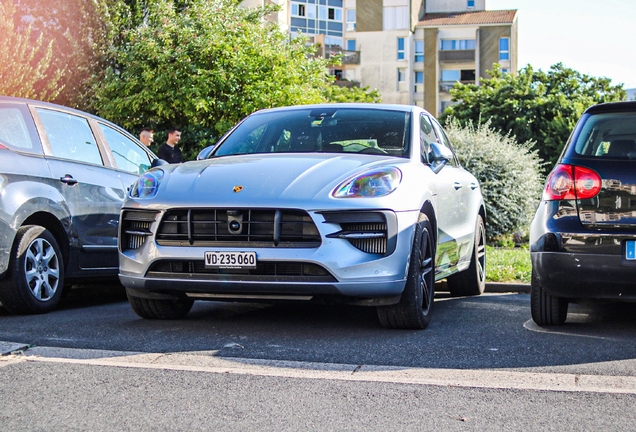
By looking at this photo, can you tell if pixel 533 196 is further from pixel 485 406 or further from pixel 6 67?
pixel 485 406

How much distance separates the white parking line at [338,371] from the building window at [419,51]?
7544 centimetres

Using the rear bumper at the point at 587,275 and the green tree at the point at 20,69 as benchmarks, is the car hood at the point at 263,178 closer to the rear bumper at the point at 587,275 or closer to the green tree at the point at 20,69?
the rear bumper at the point at 587,275

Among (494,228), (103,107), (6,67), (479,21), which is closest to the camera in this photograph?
(494,228)

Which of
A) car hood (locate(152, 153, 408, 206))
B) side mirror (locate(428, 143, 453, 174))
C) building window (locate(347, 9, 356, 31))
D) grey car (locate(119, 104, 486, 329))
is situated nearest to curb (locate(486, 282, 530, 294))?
side mirror (locate(428, 143, 453, 174))

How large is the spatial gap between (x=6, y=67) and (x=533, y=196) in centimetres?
1195

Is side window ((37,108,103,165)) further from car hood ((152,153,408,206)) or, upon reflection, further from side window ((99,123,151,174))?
car hood ((152,153,408,206))

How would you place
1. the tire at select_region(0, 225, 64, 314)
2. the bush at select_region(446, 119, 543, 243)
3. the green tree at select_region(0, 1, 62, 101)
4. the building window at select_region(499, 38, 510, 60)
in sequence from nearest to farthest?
the tire at select_region(0, 225, 64, 314)
the bush at select_region(446, 119, 543, 243)
the green tree at select_region(0, 1, 62, 101)
the building window at select_region(499, 38, 510, 60)

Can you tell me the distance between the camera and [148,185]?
652cm

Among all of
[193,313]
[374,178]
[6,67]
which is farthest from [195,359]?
[6,67]

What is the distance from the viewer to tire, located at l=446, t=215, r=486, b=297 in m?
9.05

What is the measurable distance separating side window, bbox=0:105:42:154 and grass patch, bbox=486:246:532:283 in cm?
512

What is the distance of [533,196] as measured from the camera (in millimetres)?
19859

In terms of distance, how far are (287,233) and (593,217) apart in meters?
1.96

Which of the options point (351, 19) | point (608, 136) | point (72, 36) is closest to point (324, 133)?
point (608, 136)
